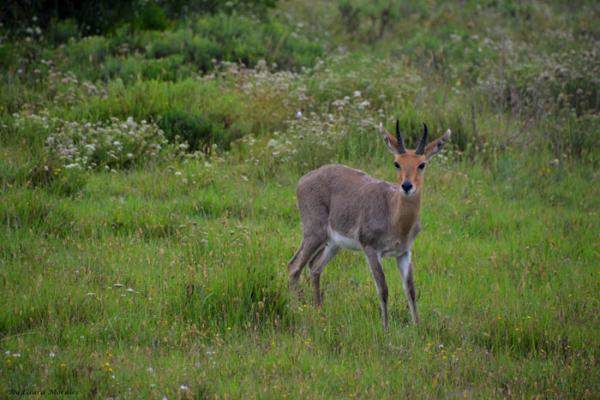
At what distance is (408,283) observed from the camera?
7699 millimetres

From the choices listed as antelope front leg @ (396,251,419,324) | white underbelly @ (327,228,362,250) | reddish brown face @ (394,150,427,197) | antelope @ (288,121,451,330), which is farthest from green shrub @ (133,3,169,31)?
antelope front leg @ (396,251,419,324)

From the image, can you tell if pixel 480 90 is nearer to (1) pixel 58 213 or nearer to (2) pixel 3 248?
(1) pixel 58 213

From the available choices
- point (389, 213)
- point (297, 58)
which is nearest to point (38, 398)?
point (389, 213)

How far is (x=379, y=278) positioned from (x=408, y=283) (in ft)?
0.98

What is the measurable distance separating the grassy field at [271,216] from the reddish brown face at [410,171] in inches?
44.7

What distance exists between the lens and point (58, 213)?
9.38 m

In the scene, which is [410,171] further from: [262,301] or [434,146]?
[262,301]

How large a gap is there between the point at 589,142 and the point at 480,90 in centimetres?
216

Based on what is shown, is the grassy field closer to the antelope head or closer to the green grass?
the green grass

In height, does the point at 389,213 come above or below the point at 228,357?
above

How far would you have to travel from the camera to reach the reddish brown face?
295 inches

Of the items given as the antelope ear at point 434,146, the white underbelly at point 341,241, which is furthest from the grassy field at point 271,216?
the antelope ear at point 434,146

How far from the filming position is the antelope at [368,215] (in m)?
7.65

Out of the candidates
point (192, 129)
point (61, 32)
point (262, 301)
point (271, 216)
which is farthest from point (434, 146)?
point (61, 32)
